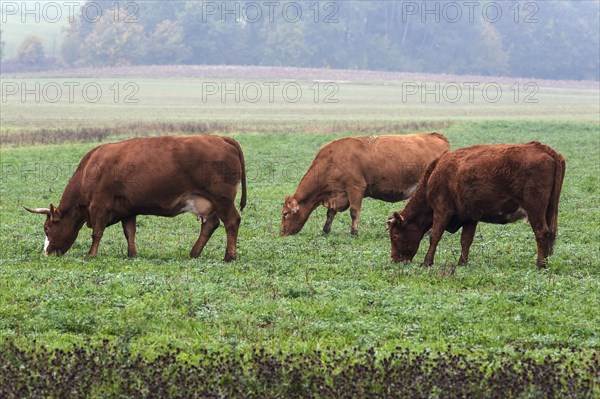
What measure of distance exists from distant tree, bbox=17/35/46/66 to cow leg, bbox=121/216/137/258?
124 metres

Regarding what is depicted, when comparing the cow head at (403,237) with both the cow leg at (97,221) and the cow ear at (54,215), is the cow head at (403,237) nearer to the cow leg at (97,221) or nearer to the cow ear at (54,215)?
the cow leg at (97,221)

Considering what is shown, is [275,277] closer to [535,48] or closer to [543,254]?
[543,254]

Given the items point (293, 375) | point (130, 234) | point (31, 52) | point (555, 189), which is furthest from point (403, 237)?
point (31, 52)

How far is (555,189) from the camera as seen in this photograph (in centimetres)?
1358

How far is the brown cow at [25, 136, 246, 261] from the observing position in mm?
14562

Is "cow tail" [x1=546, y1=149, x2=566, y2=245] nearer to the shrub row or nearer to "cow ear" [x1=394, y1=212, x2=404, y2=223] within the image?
"cow ear" [x1=394, y1=212, x2=404, y2=223]

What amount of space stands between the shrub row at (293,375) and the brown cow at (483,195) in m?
4.52

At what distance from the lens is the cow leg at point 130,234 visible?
1521 centimetres

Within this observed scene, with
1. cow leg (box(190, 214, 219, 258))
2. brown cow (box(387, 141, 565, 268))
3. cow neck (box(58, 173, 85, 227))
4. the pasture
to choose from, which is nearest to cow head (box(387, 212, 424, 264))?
brown cow (box(387, 141, 565, 268))

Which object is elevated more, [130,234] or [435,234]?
[435,234]

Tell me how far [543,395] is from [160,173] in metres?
8.18

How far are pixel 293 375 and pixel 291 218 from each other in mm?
10351

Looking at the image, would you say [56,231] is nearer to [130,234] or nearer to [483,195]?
[130,234]

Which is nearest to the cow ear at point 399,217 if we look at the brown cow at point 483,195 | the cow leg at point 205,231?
the brown cow at point 483,195
